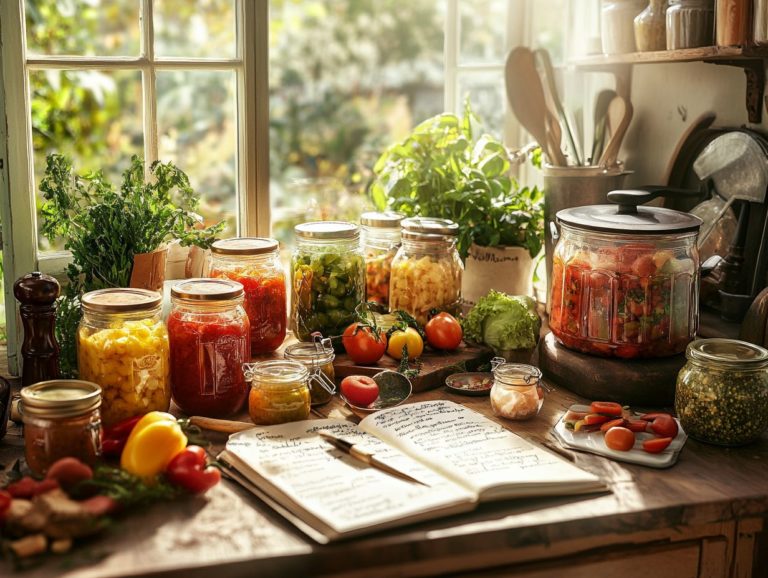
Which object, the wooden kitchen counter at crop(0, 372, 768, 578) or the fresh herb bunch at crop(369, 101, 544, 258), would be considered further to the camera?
the fresh herb bunch at crop(369, 101, 544, 258)

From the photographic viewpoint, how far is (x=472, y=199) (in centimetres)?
212

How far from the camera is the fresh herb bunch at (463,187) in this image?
2.12 metres

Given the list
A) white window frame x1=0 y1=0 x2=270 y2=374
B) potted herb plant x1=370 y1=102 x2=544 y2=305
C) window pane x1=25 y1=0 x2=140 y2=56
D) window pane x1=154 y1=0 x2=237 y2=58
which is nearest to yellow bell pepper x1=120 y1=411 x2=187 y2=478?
white window frame x1=0 y1=0 x2=270 y2=374

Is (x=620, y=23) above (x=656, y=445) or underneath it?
above

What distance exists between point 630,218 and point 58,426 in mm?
1036

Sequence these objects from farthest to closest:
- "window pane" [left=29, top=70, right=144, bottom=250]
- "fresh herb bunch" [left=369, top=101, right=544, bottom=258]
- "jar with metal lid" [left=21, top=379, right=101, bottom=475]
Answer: "window pane" [left=29, top=70, right=144, bottom=250] < "fresh herb bunch" [left=369, top=101, right=544, bottom=258] < "jar with metal lid" [left=21, top=379, right=101, bottom=475]

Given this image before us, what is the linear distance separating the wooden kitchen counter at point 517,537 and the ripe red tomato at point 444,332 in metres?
0.45

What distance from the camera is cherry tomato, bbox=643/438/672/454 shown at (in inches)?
57.0

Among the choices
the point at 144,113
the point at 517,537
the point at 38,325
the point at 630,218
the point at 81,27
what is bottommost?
the point at 517,537

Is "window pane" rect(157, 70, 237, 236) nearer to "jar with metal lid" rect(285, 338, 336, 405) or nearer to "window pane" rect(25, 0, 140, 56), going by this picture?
"window pane" rect(25, 0, 140, 56)

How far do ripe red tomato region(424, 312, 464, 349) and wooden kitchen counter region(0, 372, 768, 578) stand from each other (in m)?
0.45

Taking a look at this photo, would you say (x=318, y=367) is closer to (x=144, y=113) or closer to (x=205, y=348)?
(x=205, y=348)

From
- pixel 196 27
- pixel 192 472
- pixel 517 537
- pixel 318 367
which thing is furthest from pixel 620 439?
pixel 196 27

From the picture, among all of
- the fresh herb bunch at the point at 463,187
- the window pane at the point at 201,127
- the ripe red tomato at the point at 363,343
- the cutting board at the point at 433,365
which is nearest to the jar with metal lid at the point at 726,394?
the cutting board at the point at 433,365
